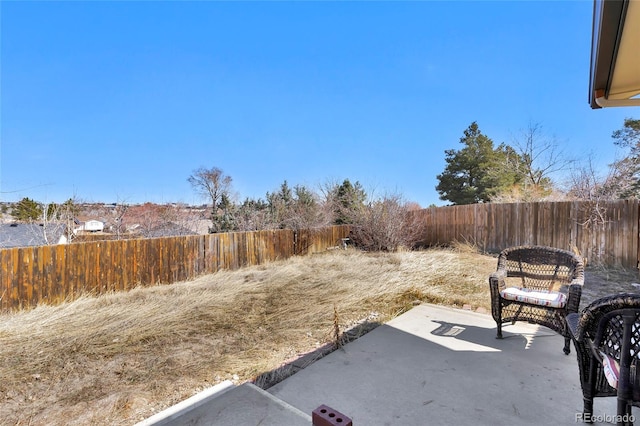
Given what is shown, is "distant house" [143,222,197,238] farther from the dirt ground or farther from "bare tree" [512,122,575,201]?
"bare tree" [512,122,575,201]

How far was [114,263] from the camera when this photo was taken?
557 centimetres

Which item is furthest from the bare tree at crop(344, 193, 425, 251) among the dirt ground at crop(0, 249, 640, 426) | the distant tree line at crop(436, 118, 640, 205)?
the distant tree line at crop(436, 118, 640, 205)

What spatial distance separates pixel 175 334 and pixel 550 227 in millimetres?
8445

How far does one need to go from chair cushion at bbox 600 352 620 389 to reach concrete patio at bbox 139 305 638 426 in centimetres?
47

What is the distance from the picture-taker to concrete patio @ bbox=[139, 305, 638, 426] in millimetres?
1644

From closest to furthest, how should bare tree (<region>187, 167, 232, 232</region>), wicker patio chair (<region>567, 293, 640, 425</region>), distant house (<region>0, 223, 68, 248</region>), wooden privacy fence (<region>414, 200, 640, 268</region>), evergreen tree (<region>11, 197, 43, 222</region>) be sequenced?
1. wicker patio chair (<region>567, 293, 640, 425</region>)
2. wooden privacy fence (<region>414, 200, 640, 268</region>)
3. distant house (<region>0, 223, 68, 248</region>)
4. evergreen tree (<region>11, 197, 43, 222</region>)
5. bare tree (<region>187, 167, 232, 232</region>)

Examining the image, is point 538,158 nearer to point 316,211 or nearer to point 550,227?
point 550,227

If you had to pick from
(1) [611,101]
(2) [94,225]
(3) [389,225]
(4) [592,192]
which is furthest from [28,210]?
(4) [592,192]

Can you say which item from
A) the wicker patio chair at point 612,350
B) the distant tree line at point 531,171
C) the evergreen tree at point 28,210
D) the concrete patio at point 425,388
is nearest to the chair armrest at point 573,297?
the concrete patio at point 425,388

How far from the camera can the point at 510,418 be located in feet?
5.50

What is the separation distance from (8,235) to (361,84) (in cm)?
1025

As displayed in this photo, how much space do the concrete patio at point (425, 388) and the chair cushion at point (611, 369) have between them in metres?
0.47

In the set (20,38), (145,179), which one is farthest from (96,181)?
(20,38)

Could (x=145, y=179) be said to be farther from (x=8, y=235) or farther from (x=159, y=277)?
(x=159, y=277)
